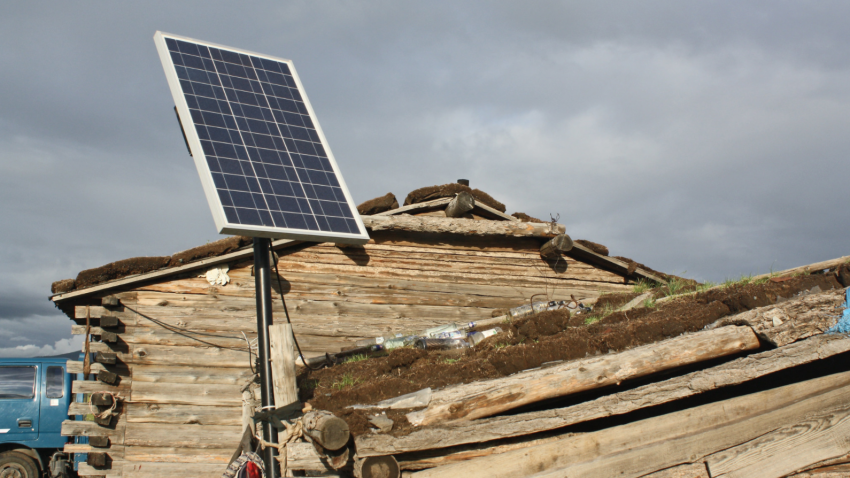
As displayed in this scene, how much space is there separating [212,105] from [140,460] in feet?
17.9

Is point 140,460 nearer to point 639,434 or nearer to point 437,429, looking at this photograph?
point 437,429

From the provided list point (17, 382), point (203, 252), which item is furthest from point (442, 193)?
point (17, 382)

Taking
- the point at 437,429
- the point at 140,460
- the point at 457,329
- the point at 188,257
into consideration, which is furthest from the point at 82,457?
the point at 437,429

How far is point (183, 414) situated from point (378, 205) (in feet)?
13.7

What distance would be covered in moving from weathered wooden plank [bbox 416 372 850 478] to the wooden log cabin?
4.24m

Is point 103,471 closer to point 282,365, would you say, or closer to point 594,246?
point 282,365

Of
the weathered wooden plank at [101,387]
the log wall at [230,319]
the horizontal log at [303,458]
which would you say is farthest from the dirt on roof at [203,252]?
the horizontal log at [303,458]

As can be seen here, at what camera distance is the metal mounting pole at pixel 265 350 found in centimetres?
386

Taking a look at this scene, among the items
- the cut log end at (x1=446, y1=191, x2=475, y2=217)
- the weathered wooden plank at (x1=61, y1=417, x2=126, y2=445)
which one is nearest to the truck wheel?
the weathered wooden plank at (x1=61, y1=417, x2=126, y2=445)

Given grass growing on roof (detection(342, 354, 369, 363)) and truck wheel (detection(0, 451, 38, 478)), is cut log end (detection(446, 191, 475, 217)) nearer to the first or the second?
grass growing on roof (detection(342, 354, 369, 363))

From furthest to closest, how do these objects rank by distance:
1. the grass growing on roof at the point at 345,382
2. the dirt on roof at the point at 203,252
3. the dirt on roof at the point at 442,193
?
the dirt on roof at the point at 442,193 < the dirt on roof at the point at 203,252 < the grass growing on roof at the point at 345,382

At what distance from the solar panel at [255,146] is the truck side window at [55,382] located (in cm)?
→ 951

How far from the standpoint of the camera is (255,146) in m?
4.79

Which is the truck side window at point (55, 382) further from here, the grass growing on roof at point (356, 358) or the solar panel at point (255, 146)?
the solar panel at point (255, 146)
